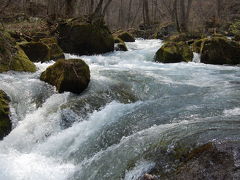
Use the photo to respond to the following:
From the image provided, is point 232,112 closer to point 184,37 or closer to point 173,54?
point 173,54

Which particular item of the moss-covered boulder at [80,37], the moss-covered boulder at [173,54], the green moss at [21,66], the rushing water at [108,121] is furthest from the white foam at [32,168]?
the moss-covered boulder at [80,37]

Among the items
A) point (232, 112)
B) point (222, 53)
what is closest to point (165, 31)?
point (222, 53)

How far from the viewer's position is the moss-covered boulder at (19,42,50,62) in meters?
11.6

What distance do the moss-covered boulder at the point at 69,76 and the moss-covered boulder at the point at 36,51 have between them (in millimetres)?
2733

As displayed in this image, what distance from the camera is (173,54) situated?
45.0 feet

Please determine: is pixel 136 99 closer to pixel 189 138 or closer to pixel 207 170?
pixel 189 138

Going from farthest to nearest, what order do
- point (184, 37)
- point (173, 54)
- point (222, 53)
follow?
point (184, 37), point (222, 53), point (173, 54)

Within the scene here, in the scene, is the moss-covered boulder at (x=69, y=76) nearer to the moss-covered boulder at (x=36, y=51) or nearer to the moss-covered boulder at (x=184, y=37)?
the moss-covered boulder at (x=36, y=51)

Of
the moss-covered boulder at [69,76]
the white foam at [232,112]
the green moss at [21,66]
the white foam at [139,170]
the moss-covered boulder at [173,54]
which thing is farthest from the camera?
the moss-covered boulder at [173,54]

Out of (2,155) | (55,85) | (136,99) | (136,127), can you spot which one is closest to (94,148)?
(136,127)

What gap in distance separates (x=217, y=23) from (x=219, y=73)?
16.5 meters

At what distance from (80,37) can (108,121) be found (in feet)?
26.2

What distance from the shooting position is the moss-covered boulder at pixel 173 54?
1371 centimetres

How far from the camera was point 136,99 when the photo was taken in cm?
846
